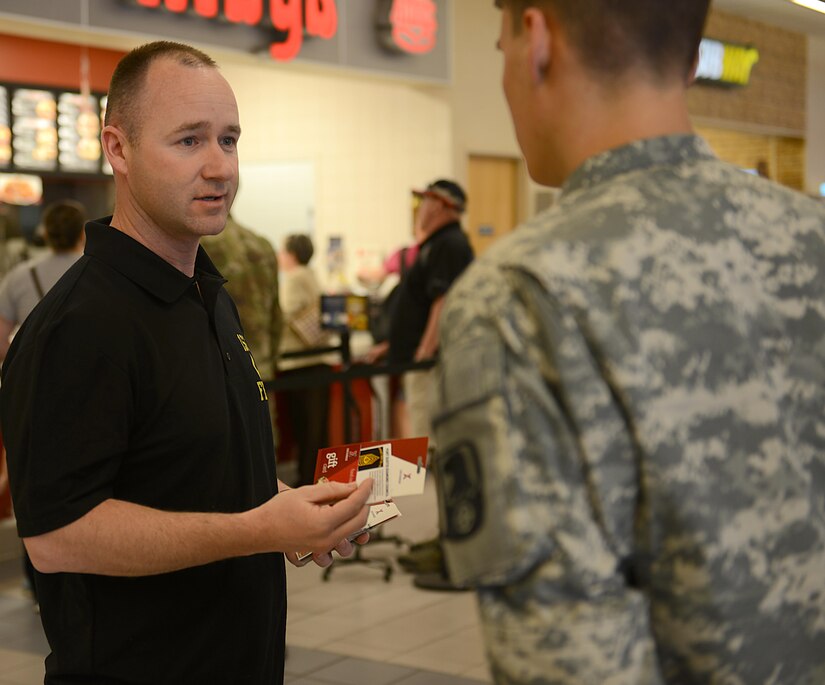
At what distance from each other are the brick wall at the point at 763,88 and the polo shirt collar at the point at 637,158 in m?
12.8

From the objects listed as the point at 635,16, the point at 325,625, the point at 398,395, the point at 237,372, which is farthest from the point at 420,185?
the point at 635,16

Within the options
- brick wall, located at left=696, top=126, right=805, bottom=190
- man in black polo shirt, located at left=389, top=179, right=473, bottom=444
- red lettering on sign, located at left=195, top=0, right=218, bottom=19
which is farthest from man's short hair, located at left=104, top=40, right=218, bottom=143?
brick wall, located at left=696, top=126, right=805, bottom=190

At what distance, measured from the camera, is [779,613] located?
1.07 meters

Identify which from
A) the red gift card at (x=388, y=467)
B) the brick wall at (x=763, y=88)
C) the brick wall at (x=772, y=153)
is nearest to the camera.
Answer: the red gift card at (x=388, y=467)

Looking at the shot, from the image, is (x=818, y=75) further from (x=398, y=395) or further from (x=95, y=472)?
(x=95, y=472)

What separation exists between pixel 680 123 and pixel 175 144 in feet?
3.11

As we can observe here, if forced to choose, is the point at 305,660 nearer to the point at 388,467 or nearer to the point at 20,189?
the point at 388,467

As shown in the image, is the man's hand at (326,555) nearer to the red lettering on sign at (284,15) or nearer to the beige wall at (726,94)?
the red lettering on sign at (284,15)

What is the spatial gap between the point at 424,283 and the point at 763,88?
10080 millimetres

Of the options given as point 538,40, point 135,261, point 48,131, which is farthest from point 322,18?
point 538,40

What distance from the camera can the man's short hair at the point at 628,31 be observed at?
1110 millimetres

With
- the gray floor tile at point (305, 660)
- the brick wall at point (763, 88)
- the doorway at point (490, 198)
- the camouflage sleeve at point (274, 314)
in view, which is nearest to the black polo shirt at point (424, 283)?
the camouflage sleeve at point (274, 314)

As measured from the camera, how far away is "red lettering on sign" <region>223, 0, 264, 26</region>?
8.38 meters

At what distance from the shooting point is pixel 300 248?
327 inches
